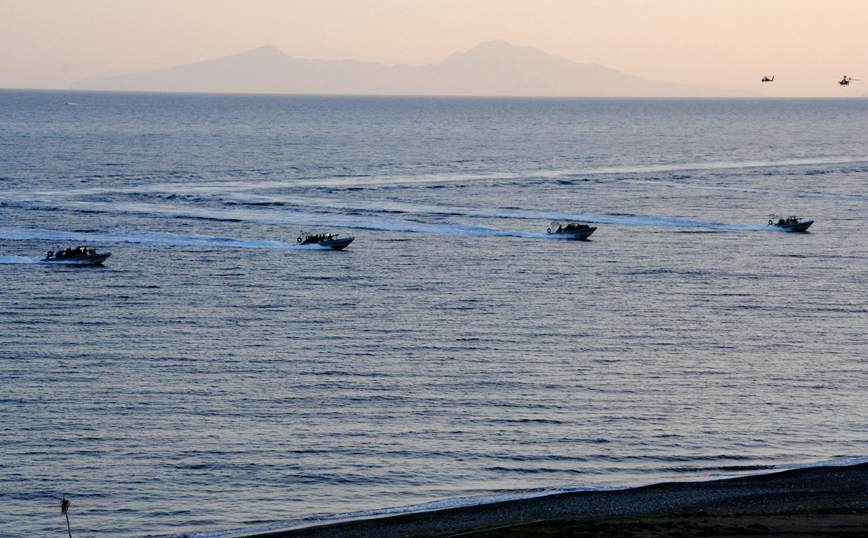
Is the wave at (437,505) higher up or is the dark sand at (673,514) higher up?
the dark sand at (673,514)

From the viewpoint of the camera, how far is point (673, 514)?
3838cm

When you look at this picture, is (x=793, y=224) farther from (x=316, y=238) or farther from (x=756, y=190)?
(x=316, y=238)

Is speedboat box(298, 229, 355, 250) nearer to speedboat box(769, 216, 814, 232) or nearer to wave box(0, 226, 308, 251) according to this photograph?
wave box(0, 226, 308, 251)

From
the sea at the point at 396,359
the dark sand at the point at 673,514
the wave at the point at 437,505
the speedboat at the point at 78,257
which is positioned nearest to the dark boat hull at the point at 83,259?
the speedboat at the point at 78,257

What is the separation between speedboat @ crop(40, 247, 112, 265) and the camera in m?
92.0

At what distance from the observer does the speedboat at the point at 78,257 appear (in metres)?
92.0

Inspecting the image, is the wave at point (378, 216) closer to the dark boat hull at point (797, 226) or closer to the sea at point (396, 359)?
the sea at point (396, 359)

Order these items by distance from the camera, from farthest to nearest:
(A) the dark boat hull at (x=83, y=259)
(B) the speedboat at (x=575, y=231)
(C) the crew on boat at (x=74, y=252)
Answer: (B) the speedboat at (x=575, y=231), (A) the dark boat hull at (x=83, y=259), (C) the crew on boat at (x=74, y=252)

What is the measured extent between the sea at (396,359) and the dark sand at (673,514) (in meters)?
1.89

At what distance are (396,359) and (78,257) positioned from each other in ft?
144

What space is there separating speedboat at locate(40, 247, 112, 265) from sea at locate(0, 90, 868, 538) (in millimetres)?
1300

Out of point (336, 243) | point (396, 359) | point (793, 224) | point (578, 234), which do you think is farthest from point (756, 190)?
point (396, 359)

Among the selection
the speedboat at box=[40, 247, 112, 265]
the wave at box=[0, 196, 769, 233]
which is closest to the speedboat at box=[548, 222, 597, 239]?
the wave at box=[0, 196, 769, 233]

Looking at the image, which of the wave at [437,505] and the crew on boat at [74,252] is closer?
the wave at [437,505]
